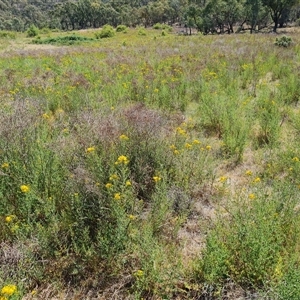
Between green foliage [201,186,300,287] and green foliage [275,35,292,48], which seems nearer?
green foliage [201,186,300,287]

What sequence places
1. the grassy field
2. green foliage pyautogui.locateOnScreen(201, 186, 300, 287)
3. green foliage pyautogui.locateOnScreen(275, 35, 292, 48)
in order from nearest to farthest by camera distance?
1. green foliage pyautogui.locateOnScreen(201, 186, 300, 287)
2. the grassy field
3. green foliage pyautogui.locateOnScreen(275, 35, 292, 48)

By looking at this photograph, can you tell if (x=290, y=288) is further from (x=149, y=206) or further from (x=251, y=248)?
(x=149, y=206)

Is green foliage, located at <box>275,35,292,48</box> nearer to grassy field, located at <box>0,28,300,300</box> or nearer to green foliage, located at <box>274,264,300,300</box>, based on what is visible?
grassy field, located at <box>0,28,300,300</box>

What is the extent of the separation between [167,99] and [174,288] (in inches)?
174

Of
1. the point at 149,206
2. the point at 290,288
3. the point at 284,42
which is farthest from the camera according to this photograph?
the point at 284,42

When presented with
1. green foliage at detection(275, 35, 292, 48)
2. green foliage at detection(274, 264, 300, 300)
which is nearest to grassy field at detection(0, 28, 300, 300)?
green foliage at detection(274, 264, 300, 300)

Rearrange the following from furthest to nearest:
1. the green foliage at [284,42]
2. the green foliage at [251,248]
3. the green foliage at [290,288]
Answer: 1. the green foliage at [284,42]
2. the green foliage at [251,248]
3. the green foliage at [290,288]

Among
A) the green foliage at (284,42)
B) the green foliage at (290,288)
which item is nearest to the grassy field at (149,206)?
the green foliage at (290,288)

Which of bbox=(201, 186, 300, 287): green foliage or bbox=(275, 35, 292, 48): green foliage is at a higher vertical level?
bbox=(275, 35, 292, 48): green foliage

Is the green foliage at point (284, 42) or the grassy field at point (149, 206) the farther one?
the green foliage at point (284, 42)

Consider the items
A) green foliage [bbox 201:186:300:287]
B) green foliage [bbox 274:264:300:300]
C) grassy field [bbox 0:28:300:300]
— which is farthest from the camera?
grassy field [bbox 0:28:300:300]

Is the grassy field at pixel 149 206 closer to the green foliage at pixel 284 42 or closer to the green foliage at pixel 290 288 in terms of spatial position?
the green foliage at pixel 290 288

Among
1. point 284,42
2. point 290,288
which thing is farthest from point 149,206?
point 284,42

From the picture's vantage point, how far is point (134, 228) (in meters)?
2.63
